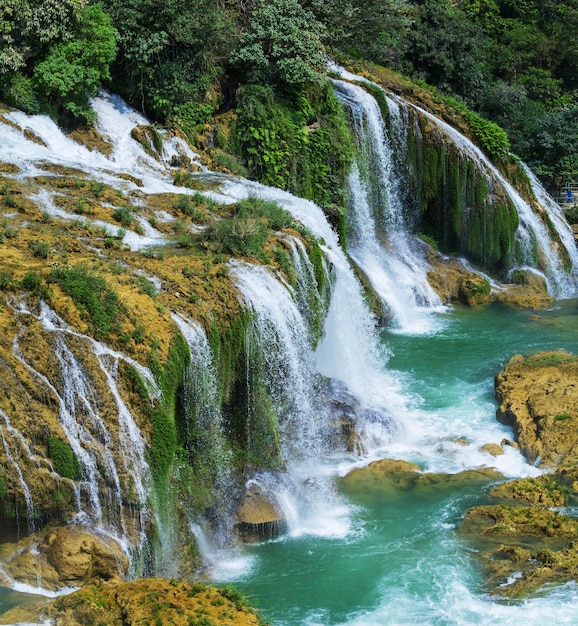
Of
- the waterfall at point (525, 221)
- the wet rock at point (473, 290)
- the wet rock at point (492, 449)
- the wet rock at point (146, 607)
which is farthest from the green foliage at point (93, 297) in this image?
the waterfall at point (525, 221)

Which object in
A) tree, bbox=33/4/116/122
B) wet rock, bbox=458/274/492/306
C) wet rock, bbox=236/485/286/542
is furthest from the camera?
wet rock, bbox=458/274/492/306

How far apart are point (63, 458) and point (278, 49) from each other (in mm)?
13708

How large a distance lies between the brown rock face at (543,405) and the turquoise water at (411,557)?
0.36 m

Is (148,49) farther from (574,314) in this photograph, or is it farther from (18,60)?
(574,314)

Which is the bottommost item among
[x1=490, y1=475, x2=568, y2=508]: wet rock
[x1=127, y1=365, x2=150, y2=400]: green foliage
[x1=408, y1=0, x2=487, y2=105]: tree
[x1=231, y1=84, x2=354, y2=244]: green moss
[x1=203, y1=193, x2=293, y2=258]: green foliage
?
[x1=490, y1=475, x2=568, y2=508]: wet rock

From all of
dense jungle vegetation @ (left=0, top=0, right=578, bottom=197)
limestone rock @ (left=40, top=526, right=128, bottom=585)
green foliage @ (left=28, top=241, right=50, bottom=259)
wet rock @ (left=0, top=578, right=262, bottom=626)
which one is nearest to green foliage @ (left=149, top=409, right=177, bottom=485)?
limestone rock @ (left=40, top=526, right=128, bottom=585)

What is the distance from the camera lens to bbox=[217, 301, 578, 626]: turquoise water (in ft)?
38.7

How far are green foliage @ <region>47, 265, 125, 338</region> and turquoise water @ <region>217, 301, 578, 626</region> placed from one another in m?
3.67

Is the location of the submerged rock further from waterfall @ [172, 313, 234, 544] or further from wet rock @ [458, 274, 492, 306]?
wet rock @ [458, 274, 492, 306]

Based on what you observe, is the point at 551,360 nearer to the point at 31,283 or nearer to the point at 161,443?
the point at 161,443

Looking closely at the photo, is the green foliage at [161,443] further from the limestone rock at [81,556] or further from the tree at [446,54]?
the tree at [446,54]

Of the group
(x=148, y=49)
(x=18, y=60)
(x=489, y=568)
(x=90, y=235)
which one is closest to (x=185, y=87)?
(x=148, y=49)

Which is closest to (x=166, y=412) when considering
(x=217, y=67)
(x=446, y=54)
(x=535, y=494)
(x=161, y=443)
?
(x=161, y=443)

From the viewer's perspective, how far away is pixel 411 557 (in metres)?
13.2
